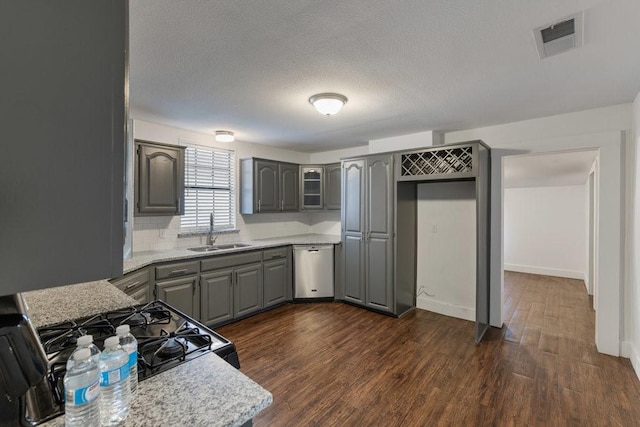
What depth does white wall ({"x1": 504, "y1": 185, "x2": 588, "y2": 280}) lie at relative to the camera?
6062 millimetres

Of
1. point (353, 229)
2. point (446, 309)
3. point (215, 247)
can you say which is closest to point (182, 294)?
point (215, 247)

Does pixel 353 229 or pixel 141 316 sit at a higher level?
pixel 353 229

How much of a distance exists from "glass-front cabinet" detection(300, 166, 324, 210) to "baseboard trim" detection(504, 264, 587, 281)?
501cm

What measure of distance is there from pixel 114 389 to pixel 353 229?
3587 millimetres

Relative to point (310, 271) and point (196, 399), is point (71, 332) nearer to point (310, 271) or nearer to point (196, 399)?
point (196, 399)

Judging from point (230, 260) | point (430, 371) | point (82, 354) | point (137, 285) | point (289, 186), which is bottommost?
point (430, 371)

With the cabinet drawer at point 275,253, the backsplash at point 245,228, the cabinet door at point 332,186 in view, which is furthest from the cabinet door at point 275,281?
the cabinet door at point 332,186

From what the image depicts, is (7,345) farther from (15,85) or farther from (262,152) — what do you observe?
(262,152)

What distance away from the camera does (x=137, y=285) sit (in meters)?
2.76

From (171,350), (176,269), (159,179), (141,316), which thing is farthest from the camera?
(159,179)

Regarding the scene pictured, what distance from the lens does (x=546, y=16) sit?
61.2 inches

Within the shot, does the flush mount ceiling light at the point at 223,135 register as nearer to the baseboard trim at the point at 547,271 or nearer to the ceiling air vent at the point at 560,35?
the ceiling air vent at the point at 560,35

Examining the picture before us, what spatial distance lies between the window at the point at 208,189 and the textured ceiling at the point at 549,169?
379cm

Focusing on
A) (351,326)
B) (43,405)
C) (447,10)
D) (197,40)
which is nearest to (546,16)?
(447,10)
